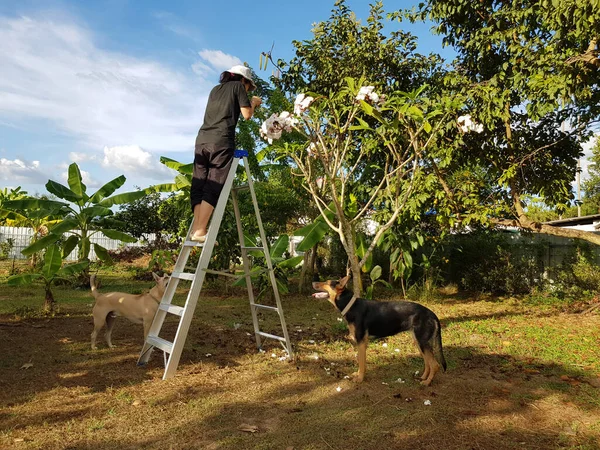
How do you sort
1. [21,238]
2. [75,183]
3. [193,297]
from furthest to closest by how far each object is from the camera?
[21,238]
[75,183]
[193,297]

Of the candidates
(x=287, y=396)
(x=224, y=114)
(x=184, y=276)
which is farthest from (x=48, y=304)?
(x=287, y=396)

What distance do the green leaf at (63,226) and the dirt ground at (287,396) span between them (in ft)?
6.12

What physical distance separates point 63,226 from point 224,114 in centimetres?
514

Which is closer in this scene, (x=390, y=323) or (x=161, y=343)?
(x=390, y=323)

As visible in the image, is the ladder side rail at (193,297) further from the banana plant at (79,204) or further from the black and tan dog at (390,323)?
the banana plant at (79,204)

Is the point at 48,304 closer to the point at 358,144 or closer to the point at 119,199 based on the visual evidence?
the point at 119,199

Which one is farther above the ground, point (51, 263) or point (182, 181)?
point (182, 181)

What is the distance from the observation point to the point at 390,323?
4.77m

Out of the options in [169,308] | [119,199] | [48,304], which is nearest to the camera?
[169,308]

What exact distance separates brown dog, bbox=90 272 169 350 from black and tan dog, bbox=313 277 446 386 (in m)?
2.01

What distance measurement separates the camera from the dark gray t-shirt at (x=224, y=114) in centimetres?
481

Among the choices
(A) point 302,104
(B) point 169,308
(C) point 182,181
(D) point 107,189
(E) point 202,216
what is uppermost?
(A) point 302,104

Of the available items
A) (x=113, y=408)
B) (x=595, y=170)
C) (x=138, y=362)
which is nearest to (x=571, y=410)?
(x=113, y=408)

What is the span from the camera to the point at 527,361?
571 cm
